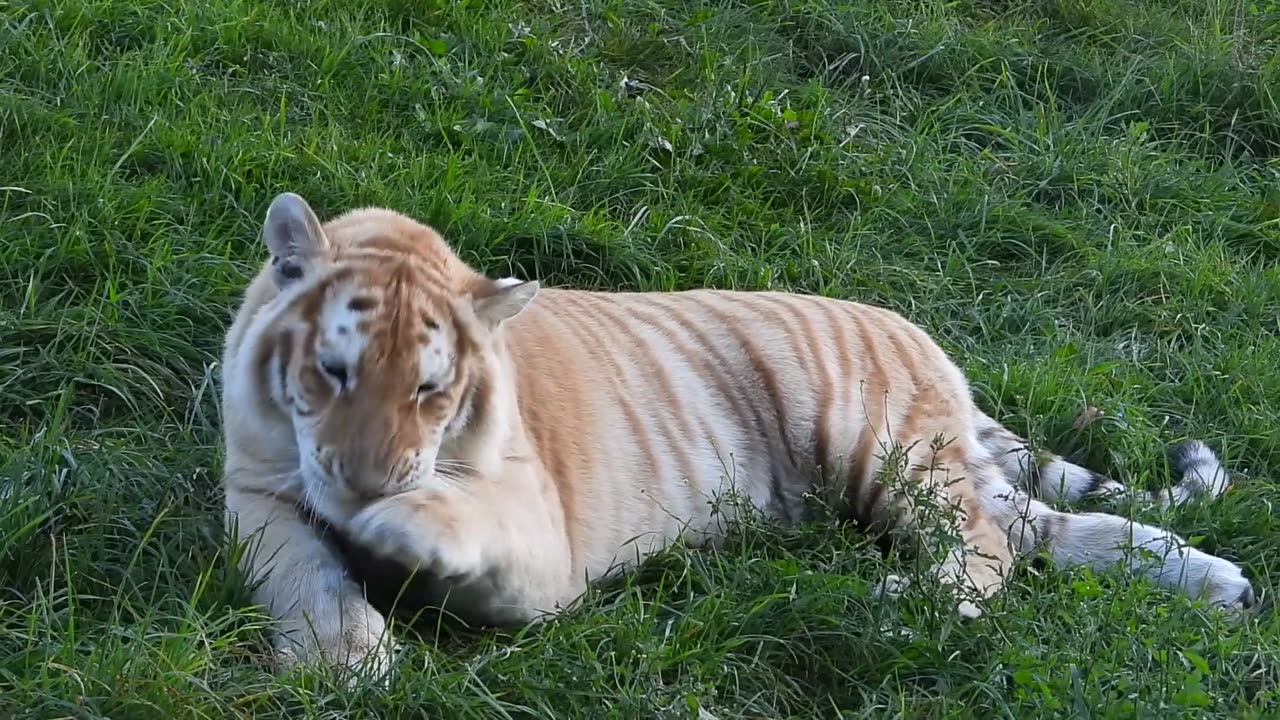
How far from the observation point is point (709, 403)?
436 centimetres

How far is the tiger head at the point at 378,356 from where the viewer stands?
320cm

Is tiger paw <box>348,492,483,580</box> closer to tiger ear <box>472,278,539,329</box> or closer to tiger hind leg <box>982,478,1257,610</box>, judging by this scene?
tiger ear <box>472,278,539,329</box>

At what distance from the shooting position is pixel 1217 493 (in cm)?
444

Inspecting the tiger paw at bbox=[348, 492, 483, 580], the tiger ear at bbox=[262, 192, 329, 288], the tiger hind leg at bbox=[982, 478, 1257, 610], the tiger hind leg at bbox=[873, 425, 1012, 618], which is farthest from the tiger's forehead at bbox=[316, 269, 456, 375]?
the tiger hind leg at bbox=[982, 478, 1257, 610]

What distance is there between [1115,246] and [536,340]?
3.04 m

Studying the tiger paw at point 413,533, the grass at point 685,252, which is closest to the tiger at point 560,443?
the tiger paw at point 413,533

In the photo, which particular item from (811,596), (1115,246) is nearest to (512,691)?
(811,596)

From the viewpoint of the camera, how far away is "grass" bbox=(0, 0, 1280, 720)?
3191 millimetres

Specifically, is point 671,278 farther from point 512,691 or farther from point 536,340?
point 512,691

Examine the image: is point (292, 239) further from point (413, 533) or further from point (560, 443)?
point (560, 443)

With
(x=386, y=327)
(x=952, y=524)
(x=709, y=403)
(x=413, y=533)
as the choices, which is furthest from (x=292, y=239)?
(x=952, y=524)

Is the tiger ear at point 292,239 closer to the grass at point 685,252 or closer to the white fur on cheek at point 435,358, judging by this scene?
the white fur on cheek at point 435,358

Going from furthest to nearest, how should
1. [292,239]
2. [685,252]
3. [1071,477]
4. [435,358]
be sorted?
[685,252]
[1071,477]
[292,239]
[435,358]

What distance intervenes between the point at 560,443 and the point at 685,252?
5.73 feet
